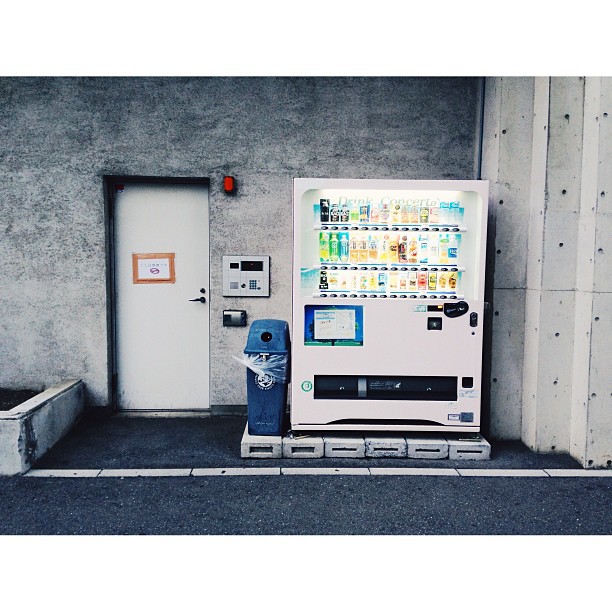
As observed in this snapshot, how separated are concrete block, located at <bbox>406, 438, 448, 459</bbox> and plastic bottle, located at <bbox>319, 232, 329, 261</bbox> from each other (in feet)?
5.61

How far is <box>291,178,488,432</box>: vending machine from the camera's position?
4023mm

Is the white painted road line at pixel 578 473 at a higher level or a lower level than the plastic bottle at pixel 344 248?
lower

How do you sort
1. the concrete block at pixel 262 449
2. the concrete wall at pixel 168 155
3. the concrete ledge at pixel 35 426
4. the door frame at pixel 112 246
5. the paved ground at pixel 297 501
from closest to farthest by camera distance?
the paved ground at pixel 297 501, the concrete ledge at pixel 35 426, the concrete block at pixel 262 449, the concrete wall at pixel 168 155, the door frame at pixel 112 246

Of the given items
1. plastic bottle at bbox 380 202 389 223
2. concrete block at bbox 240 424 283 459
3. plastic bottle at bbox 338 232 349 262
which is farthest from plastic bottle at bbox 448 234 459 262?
concrete block at bbox 240 424 283 459

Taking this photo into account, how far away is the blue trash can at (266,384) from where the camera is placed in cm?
407

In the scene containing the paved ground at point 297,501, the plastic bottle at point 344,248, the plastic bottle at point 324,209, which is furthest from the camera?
the plastic bottle at point 344,248

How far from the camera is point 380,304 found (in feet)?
13.2

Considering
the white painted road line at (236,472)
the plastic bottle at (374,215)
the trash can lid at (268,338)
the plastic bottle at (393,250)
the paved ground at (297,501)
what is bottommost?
the paved ground at (297,501)

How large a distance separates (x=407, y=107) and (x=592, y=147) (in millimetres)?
1813

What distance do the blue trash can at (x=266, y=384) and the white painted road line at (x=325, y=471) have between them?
431mm

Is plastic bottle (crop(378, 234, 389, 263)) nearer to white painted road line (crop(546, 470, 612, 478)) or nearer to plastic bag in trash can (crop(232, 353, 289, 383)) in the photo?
plastic bag in trash can (crop(232, 353, 289, 383))

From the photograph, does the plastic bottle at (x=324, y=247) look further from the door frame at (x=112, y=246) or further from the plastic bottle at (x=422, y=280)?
the door frame at (x=112, y=246)

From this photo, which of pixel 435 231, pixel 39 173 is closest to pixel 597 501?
pixel 435 231

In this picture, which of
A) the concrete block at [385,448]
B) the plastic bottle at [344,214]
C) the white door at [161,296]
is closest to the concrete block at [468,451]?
the concrete block at [385,448]
